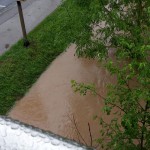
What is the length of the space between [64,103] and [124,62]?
108 inches

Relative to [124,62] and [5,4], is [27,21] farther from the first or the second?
[124,62]

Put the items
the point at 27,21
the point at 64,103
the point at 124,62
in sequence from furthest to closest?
1. the point at 27,21
2. the point at 64,103
3. the point at 124,62

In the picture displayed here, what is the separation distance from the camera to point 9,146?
192 cm

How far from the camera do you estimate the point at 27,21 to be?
1183 centimetres

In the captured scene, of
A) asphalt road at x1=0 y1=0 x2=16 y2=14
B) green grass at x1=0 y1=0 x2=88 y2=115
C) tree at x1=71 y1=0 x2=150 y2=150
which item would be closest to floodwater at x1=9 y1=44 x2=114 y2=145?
green grass at x1=0 y1=0 x2=88 y2=115

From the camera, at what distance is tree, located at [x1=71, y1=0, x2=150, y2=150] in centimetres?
416

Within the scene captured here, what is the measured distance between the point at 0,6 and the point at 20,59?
4.25m

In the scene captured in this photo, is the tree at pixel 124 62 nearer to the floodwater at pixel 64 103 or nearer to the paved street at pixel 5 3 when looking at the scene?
the floodwater at pixel 64 103

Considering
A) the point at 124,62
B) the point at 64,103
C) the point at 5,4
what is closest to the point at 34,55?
the point at 64,103

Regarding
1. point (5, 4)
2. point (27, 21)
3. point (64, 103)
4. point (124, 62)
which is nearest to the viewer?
point (124, 62)

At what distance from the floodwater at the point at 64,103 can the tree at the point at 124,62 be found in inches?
35.2

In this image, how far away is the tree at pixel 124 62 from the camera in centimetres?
416

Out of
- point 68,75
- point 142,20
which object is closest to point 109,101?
point 142,20

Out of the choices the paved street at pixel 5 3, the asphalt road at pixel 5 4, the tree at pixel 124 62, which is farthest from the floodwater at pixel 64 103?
the paved street at pixel 5 3
